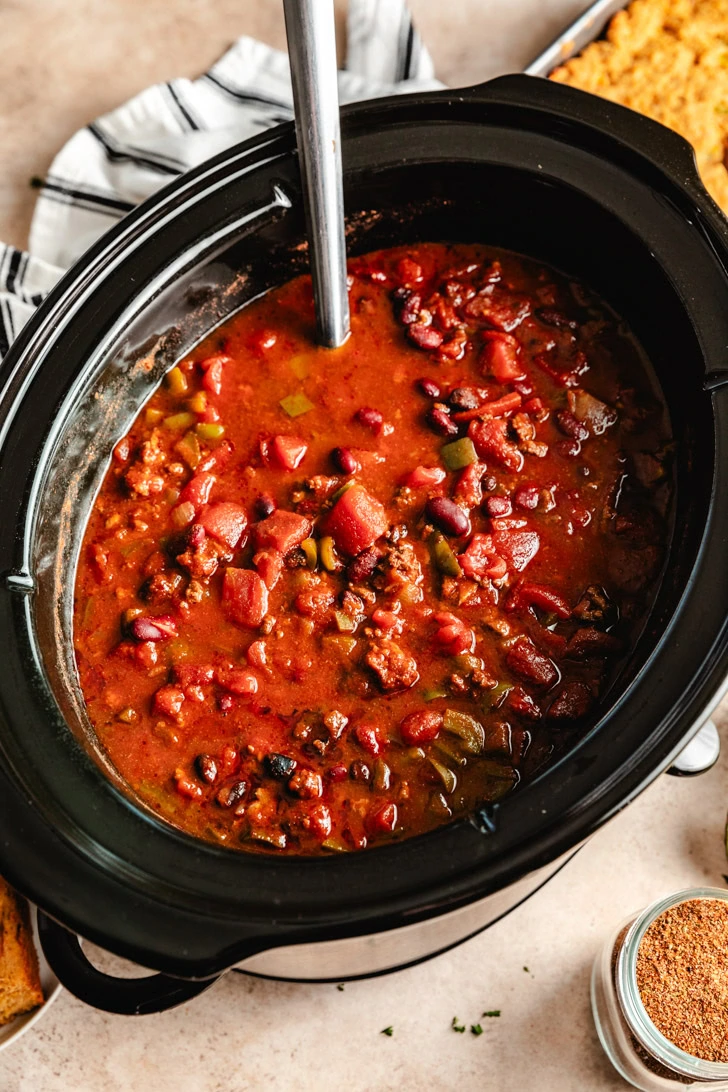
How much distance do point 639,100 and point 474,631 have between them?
6.81 ft

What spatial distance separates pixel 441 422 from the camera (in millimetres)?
2891

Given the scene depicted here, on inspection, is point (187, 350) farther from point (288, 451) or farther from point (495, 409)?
point (495, 409)

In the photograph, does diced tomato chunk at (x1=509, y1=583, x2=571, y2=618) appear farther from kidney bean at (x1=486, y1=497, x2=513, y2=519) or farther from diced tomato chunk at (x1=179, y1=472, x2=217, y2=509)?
diced tomato chunk at (x1=179, y1=472, x2=217, y2=509)

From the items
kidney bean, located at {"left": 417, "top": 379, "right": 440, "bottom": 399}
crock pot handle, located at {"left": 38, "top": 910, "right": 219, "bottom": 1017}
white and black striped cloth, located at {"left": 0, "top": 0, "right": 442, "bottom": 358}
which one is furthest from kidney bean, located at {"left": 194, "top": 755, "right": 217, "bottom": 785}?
white and black striped cloth, located at {"left": 0, "top": 0, "right": 442, "bottom": 358}

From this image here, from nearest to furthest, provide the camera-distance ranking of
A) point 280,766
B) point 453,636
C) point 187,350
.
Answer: point 280,766 → point 453,636 → point 187,350

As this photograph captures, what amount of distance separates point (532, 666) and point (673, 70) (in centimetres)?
227

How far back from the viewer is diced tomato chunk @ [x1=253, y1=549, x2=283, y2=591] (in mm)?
2770

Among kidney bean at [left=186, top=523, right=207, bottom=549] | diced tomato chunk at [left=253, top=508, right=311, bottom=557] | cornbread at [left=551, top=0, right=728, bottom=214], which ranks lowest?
diced tomato chunk at [left=253, top=508, right=311, bottom=557]

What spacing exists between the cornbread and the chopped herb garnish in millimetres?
1537

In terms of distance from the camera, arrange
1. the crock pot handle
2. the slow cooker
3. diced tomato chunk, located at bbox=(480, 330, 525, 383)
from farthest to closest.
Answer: diced tomato chunk, located at bbox=(480, 330, 525, 383) → the crock pot handle → the slow cooker

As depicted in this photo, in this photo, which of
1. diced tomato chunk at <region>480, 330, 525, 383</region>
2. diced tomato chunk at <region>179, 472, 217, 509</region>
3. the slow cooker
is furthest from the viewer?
diced tomato chunk at <region>480, 330, 525, 383</region>

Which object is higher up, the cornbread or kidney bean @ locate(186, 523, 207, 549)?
the cornbread

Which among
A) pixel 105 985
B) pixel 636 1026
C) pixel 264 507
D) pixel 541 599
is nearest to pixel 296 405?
pixel 264 507

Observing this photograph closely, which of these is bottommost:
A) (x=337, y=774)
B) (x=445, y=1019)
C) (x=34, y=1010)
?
(x=445, y=1019)
